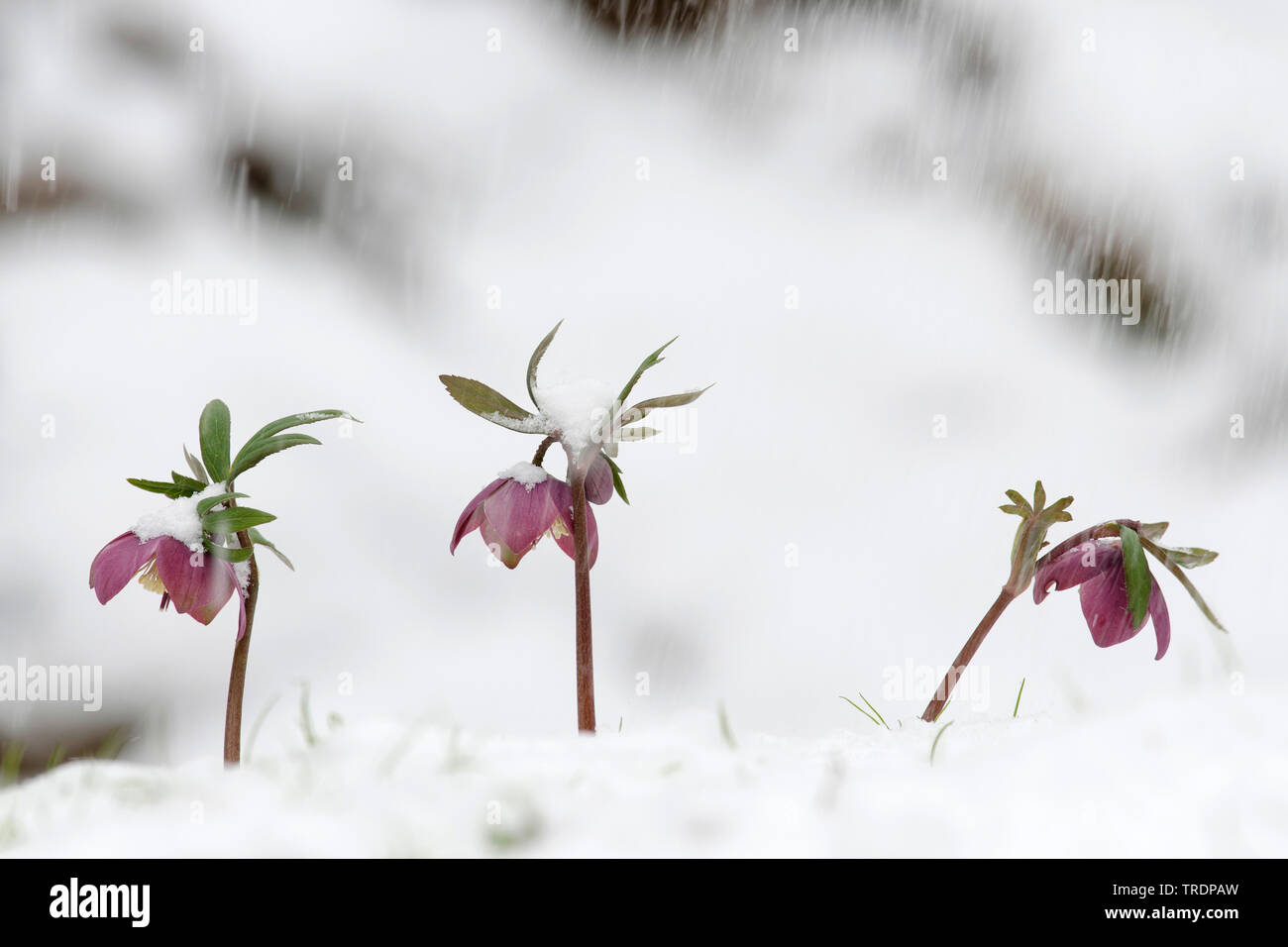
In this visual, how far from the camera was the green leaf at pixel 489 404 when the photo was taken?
0.60m

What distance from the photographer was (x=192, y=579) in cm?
62

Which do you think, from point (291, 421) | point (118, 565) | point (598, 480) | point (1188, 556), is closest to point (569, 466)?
point (598, 480)

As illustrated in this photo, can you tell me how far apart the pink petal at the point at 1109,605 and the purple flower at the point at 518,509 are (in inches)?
13.0

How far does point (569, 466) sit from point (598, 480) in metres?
0.04

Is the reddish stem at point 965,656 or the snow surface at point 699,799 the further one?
the reddish stem at point 965,656

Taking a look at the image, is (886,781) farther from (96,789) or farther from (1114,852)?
(96,789)

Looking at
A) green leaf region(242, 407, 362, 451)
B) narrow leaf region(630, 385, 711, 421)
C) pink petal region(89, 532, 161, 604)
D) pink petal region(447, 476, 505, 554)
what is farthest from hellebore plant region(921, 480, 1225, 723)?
pink petal region(89, 532, 161, 604)

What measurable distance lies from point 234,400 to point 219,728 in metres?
0.65

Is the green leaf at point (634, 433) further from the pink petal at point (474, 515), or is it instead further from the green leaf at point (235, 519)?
the green leaf at point (235, 519)

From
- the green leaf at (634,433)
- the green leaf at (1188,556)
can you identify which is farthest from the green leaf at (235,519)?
the green leaf at (1188,556)

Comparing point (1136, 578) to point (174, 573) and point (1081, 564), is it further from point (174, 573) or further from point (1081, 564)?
point (174, 573)

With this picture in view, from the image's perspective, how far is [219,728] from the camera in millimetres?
1790

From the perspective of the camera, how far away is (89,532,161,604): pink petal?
0.61 metres
